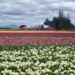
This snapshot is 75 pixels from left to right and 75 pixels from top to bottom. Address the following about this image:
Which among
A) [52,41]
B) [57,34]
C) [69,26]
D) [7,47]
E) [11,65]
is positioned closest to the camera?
[11,65]

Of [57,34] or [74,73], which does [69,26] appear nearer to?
[57,34]

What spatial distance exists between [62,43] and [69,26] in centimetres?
3270

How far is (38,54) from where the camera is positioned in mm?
15258

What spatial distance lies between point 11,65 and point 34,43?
422 inches

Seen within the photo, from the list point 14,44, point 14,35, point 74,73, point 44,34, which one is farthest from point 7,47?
point 74,73

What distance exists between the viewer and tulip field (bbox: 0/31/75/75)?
9964 millimetres

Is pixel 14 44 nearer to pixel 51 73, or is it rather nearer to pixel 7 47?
pixel 7 47

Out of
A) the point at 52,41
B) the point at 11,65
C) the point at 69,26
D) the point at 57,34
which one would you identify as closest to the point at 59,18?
the point at 69,26

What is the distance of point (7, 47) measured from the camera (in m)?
19.4

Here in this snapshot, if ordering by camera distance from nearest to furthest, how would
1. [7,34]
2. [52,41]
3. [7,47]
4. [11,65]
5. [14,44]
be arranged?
[11,65], [7,47], [14,44], [52,41], [7,34]

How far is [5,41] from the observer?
70.1 feet

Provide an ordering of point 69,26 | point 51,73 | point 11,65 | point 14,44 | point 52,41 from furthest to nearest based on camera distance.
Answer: point 69,26, point 52,41, point 14,44, point 11,65, point 51,73

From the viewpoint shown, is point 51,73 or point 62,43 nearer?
point 51,73

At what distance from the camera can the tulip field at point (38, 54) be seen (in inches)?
392
